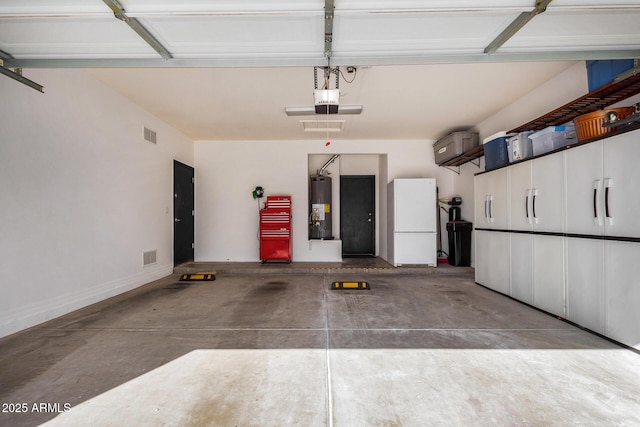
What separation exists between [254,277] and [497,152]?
14.3 ft

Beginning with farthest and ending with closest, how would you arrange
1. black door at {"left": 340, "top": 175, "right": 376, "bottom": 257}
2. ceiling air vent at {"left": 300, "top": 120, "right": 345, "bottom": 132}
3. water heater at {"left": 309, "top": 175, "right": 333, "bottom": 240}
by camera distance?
black door at {"left": 340, "top": 175, "right": 376, "bottom": 257} < water heater at {"left": 309, "top": 175, "right": 333, "bottom": 240} < ceiling air vent at {"left": 300, "top": 120, "right": 345, "bottom": 132}

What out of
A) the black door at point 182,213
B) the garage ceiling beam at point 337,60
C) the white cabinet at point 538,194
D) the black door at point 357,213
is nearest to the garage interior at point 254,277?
the garage ceiling beam at point 337,60

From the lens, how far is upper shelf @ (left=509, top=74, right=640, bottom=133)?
8.48 ft

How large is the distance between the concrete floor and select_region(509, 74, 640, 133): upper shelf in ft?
7.38

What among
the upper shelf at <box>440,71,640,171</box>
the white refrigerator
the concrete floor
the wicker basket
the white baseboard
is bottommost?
the concrete floor

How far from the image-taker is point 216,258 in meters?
6.42

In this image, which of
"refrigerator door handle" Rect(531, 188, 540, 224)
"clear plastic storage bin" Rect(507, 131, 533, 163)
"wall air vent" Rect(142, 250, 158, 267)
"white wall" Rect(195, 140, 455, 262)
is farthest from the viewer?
"white wall" Rect(195, 140, 455, 262)

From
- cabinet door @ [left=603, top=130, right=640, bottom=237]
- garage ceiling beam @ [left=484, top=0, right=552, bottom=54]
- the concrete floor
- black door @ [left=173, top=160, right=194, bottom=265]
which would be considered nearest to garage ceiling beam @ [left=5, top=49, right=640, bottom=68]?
garage ceiling beam @ [left=484, top=0, right=552, bottom=54]

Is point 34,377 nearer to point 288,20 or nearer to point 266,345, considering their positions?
point 266,345

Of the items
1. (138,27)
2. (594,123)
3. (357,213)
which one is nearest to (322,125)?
(357,213)

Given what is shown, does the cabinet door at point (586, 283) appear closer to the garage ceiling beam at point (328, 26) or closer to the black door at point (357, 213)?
the garage ceiling beam at point (328, 26)

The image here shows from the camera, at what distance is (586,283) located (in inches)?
103

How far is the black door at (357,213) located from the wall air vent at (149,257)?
427cm

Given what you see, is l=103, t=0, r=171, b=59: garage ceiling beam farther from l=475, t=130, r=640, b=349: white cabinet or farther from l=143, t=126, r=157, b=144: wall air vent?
l=475, t=130, r=640, b=349: white cabinet
